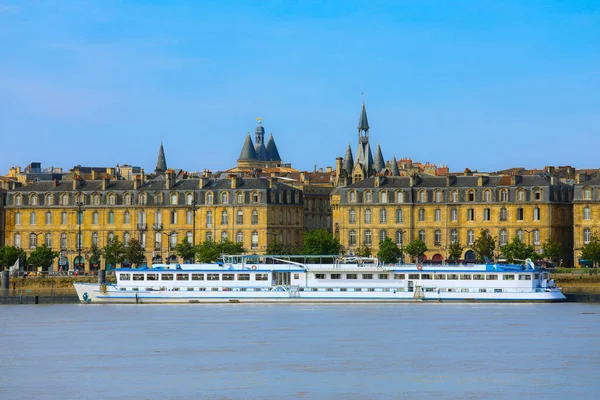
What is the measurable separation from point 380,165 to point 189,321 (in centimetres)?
9026

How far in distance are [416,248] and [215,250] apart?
46.9 ft

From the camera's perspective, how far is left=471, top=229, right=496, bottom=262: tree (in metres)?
117

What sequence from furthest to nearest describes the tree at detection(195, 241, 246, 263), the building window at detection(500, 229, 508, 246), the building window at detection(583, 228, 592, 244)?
the building window at detection(500, 229, 508, 246)
the building window at detection(583, 228, 592, 244)
the tree at detection(195, 241, 246, 263)

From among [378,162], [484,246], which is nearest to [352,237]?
[484,246]

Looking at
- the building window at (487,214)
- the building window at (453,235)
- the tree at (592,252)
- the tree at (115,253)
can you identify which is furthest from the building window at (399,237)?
the tree at (115,253)

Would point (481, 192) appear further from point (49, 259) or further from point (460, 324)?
point (460, 324)

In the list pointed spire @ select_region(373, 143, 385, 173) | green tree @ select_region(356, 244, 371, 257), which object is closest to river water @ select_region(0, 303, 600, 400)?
green tree @ select_region(356, 244, 371, 257)

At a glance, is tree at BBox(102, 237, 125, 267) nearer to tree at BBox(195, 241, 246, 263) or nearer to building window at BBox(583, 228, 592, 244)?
tree at BBox(195, 241, 246, 263)

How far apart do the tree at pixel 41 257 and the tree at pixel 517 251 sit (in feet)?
108

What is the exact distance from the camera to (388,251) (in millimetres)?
119062

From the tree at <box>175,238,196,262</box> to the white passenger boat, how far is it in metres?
26.0

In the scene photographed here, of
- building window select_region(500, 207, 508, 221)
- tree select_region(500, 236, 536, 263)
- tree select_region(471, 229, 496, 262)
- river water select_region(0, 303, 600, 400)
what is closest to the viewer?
river water select_region(0, 303, 600, 400)

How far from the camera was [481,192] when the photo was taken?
12331 centimetres

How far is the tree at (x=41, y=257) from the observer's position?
121m
